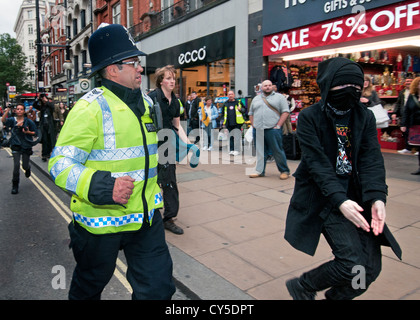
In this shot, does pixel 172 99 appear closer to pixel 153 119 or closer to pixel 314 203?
pixel 153 119

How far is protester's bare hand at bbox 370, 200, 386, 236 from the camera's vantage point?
85.5 inches

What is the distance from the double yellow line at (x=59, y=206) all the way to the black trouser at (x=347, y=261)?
195 cm

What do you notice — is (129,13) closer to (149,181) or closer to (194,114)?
(194,114)

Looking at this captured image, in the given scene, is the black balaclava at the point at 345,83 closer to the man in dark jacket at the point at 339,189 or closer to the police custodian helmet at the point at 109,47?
the man in dark jacket at the point at 339,189

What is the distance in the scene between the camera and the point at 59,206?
6664mm

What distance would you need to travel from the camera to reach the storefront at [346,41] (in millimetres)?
8945

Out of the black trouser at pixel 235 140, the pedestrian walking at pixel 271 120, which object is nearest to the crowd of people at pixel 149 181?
the pedestrian walking at pixel 271 120

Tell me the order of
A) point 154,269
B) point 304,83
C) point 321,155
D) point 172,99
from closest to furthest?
point 154,269 < point 321,155 < point 172,99 < point 304,83

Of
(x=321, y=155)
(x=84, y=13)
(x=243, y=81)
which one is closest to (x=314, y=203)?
(x=321, y=155)

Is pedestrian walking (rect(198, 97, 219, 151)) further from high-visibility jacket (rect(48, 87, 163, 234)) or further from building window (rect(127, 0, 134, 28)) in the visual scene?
building window (rect(127, 0, 134, 28))

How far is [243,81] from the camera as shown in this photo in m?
13.3

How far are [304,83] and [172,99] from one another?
8791 mm

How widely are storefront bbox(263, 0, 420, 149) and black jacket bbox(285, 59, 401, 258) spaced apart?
7519mm

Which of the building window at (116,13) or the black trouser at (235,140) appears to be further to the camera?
the building window at (116,13)
